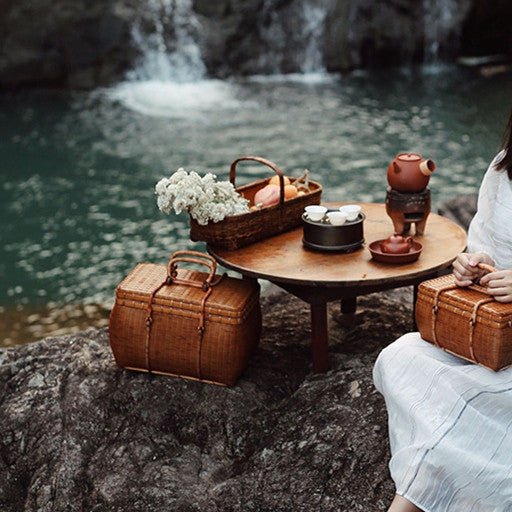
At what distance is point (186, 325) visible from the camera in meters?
3.76

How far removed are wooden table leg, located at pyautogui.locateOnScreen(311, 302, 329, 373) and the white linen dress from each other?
32.5 inches

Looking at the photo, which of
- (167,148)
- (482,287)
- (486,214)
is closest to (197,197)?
(486,214)

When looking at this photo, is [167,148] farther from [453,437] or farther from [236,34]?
[453,437]

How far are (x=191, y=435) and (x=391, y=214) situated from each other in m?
1.28

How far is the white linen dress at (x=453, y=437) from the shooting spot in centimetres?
287

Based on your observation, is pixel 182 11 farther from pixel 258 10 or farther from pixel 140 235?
pixel 140 235

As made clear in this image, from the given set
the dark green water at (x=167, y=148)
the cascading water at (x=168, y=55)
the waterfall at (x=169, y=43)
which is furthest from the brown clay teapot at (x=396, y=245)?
the waterfall at (x=169, y=43)

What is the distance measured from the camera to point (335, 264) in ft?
12.7

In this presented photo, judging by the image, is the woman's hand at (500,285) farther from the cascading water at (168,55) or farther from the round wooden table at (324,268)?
the cascading water at (168,55)

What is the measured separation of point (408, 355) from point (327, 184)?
615 cm

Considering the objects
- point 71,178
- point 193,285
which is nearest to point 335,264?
point 193,285

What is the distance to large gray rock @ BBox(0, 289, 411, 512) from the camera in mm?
3426

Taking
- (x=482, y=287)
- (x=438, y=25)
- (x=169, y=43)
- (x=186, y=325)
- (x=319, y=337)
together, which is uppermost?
(x=482, y=287)

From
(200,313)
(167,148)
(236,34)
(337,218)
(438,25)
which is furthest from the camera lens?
(438,25)
